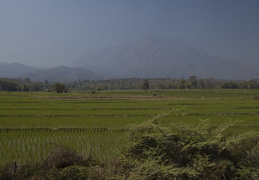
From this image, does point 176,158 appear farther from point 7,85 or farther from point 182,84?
point 182,84

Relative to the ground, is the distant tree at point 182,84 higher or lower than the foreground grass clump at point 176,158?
higher

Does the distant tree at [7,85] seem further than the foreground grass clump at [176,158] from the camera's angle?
Yes

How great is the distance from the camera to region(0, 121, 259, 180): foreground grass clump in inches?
123

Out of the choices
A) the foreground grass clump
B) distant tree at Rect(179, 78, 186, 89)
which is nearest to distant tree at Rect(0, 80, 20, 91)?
distant tree at Rect(179, 78, 186, 89)

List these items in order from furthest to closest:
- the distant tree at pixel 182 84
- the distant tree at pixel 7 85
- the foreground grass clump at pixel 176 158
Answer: the distant tree at pixel 182 84
the distant tree at pixel 7 85
the foreground grass clump at pixel 176 158

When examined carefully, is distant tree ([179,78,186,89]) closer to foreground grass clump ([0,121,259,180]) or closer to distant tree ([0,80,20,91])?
distant tree ([0,80,20,91])

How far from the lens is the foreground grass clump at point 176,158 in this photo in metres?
3.11

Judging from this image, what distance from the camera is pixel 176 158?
3463mm

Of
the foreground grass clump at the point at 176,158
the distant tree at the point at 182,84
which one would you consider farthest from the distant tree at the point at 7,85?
the foreground grass clump at the point at 176,158

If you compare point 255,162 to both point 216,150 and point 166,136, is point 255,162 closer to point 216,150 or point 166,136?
point 216,150

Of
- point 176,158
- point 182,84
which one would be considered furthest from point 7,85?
point 176,158

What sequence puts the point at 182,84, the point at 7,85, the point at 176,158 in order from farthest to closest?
1. the point at 182,84
2. the point at 7,85
3. the point at 176,158

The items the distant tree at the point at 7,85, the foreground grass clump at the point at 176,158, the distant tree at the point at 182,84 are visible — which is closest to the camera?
the foreground grass clump at the point at 176,158

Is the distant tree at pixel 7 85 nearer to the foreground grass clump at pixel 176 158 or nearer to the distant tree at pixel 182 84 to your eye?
the distant tree at pixel 182 84
